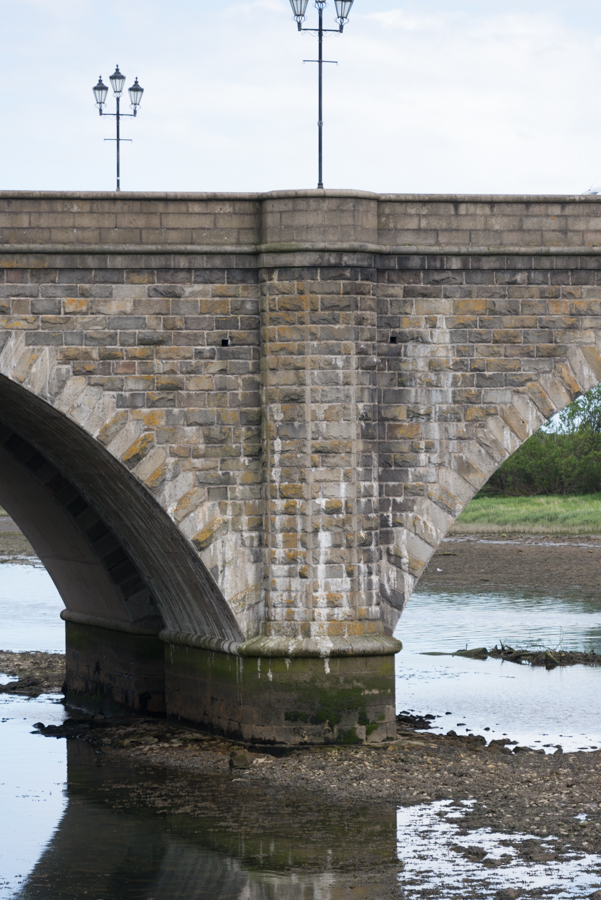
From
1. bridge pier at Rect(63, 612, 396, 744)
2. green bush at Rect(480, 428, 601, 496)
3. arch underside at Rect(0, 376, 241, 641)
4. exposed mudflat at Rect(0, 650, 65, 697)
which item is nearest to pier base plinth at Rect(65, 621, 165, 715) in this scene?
arch underside at Rect(0, 376, 241, 641)

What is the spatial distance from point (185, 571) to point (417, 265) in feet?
12.8

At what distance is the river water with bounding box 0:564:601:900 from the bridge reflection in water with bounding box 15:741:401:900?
0.05ft

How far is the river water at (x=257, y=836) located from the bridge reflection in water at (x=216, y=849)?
0.05 ft

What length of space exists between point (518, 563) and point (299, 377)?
21347 millimetres

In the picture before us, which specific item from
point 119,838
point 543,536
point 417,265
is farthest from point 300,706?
point 543,536

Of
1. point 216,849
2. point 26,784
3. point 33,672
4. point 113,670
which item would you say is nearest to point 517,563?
point 33,672

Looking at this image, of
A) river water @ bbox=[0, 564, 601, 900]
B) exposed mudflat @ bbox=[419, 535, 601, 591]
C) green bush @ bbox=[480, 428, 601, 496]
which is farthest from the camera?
green bush @ bbox=[480, 428, 601, 496]

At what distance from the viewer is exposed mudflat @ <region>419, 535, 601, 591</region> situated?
3077 centimetres

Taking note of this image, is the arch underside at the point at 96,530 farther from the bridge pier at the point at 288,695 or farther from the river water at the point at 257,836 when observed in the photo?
the river water at the point at 257,836

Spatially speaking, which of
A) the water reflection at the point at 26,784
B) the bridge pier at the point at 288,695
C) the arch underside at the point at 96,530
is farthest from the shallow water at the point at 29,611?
the bridge pier at the point at 288,695

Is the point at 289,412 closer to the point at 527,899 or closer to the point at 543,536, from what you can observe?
the point at 527,899

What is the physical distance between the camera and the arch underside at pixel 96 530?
14.3 m

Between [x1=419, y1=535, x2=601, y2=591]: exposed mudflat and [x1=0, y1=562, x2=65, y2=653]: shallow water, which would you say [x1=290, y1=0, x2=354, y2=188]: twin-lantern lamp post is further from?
[x1=419, y1=535, x2=601, y2=591]: exposed mudflat

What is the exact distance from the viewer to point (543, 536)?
4172cm
